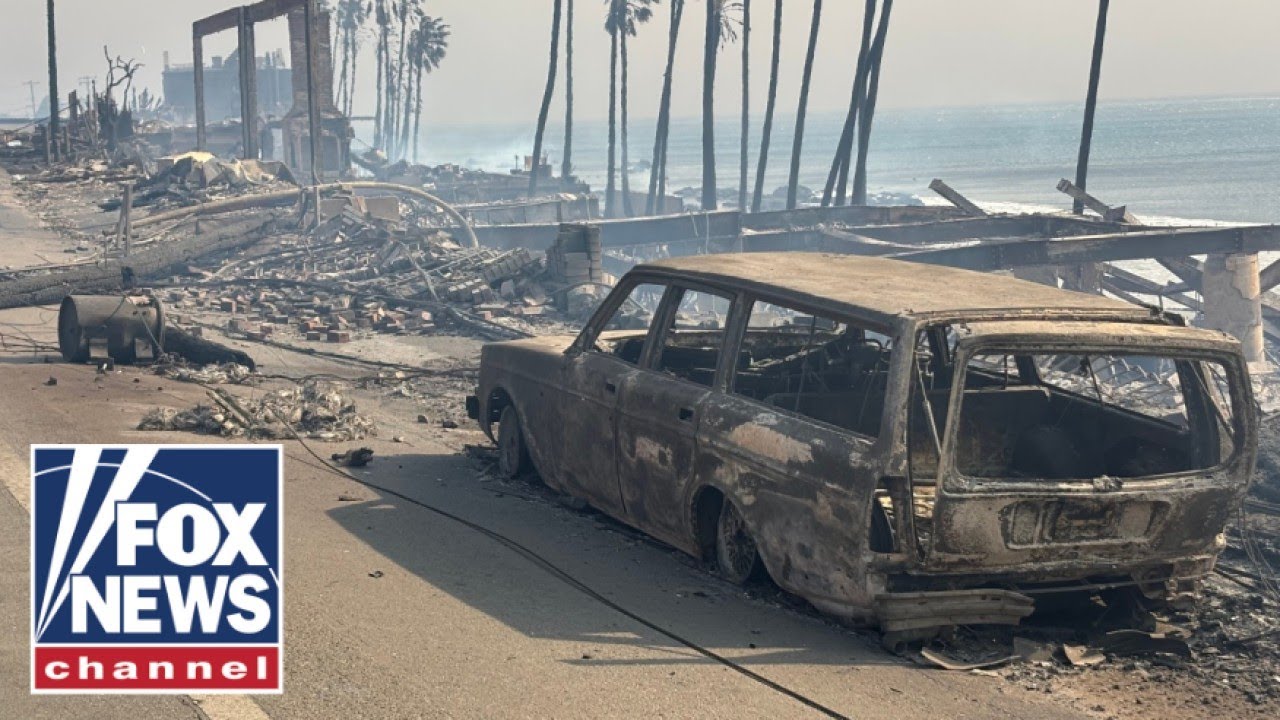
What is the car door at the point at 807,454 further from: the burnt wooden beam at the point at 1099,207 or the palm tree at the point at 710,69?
the palm tree at the point at 710,69

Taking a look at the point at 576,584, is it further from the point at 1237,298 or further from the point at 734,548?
the point at 1237,298

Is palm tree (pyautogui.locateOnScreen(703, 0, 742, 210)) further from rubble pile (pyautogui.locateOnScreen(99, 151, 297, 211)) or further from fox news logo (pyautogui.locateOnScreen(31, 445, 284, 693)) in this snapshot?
fox news logo (pyautogui.locateOnScreen(31, 445, 284, 693))

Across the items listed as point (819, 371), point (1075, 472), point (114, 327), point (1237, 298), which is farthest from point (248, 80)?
point (1075, 472)

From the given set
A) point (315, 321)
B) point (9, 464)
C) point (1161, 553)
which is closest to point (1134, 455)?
point (1161, 553)

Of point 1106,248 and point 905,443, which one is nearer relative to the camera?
point 905,443

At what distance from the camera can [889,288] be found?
6699 millimetres

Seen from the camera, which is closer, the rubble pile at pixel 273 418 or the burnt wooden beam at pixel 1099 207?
the rubble pile at pixel 273 418

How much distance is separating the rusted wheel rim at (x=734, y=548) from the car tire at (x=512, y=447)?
7.32 feet

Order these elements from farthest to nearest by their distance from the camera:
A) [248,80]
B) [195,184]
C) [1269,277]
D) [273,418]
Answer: [248,80] < [195,184] < [1269,277] < [273,418]

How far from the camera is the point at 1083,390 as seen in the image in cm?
818

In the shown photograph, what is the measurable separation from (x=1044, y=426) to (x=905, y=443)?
175 centimetres

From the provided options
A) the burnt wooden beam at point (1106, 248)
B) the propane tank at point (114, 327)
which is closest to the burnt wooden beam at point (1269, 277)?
the burnt wooden beam at point (1106, 248)

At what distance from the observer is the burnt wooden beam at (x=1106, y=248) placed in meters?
22.5

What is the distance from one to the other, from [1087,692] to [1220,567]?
2266 mm
